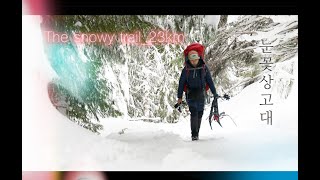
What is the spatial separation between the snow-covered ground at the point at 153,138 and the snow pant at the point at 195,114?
0.03 meters

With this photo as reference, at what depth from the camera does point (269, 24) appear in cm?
426

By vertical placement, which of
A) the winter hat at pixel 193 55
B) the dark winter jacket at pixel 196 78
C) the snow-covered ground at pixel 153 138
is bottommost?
the snow-covered ground at pixel 153 138

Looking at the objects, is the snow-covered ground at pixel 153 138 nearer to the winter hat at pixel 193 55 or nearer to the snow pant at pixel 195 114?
the snow pant at pixel 195 114

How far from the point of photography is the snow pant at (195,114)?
4.26m

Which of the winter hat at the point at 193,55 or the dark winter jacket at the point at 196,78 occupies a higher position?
the winter hat at the point at 193,55

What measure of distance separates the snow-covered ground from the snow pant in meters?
0.03

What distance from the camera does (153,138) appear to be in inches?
167

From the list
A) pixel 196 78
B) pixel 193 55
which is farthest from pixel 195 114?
pixel 193 55

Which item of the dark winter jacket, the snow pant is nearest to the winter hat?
the dark winter jacket

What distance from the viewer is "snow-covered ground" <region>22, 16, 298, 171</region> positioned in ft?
13.9

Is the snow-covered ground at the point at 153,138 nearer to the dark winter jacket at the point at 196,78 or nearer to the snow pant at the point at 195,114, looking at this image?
the snow pant at the point at 195,114

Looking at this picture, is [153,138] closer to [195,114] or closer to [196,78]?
[195,114]

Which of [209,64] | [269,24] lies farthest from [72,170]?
[269,24]

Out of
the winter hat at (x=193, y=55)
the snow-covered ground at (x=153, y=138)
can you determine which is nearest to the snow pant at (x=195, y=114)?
the snow-covered ground at (x=153, y=138)
